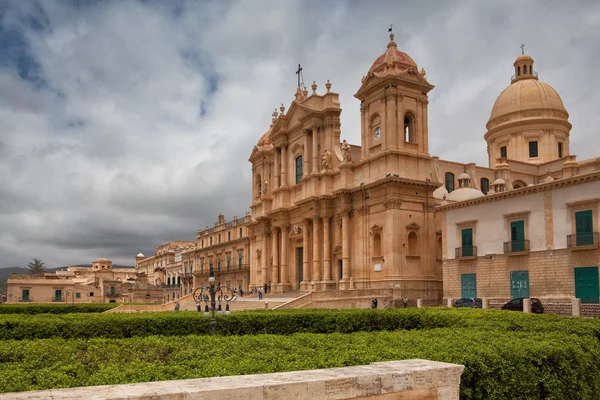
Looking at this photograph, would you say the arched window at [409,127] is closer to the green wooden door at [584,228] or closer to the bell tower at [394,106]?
the bell tower at [394,106]

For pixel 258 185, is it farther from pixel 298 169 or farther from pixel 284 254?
pixel 284 254

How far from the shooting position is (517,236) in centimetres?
2998

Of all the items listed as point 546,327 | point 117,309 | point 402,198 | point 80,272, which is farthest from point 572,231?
point 80,272

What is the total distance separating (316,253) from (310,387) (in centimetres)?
3823

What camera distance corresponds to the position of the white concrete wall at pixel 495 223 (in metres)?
29.0

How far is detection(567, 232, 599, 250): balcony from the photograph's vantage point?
85.3 feet

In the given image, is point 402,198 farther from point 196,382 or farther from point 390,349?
point 196,382

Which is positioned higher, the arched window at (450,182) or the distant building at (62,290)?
the arched window at (450,182)

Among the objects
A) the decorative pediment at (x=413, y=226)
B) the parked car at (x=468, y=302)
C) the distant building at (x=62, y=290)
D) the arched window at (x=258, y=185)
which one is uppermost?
the arched window at (x=258, y=185)

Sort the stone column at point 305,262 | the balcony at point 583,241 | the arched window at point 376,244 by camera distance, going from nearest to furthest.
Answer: the balcony at point 583,241, the arched window at point 376,244, the stone column at point 305,262

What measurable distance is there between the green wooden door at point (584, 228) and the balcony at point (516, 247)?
2.90 meters

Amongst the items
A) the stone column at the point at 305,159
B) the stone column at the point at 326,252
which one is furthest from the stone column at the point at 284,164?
the stone column at the point at 326,252

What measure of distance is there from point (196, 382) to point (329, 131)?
3988 cm

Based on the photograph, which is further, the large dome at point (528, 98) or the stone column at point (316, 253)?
the large dome at point (528, 98)
